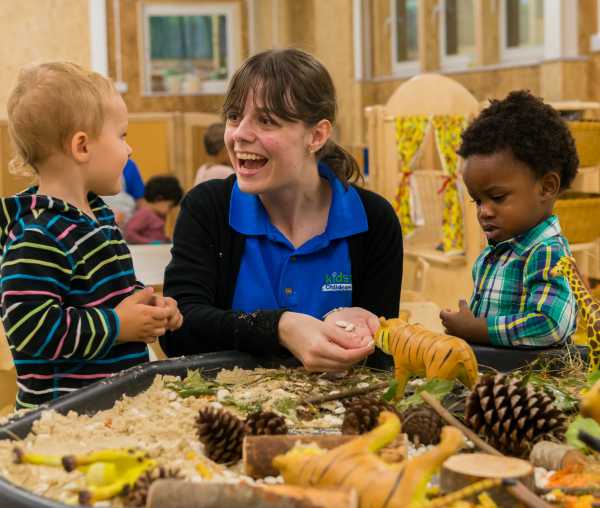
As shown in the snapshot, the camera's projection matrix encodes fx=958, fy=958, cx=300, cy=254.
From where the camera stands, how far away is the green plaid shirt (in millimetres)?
1418

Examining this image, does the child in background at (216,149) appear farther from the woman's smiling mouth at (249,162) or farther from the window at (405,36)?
the window at (405,36)

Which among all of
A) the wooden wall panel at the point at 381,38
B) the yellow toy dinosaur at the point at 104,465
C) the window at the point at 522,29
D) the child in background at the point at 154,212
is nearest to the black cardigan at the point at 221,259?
the yellow toy dinosaur at the point at 104,465

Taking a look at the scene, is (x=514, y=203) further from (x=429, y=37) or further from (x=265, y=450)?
(x=429, y=37)

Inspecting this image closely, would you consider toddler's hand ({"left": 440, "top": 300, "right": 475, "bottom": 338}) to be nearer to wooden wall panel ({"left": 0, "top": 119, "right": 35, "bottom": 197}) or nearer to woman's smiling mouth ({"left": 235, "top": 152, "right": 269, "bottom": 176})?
woman's smiling mouth ({"left": 235, "top": 152, "right": 269, "bottom": 176})

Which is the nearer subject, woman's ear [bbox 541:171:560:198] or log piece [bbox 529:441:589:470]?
log piece [bbox 529:441:589:470]

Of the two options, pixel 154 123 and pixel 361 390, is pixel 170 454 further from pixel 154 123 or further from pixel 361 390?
pixel 154 123

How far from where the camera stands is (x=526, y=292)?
60.1 inches

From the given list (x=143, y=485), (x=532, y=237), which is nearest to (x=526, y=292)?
(x=532, y=237)

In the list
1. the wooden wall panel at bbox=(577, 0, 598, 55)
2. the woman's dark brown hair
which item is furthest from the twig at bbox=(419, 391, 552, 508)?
the wooden wall panel at bbox=(577, 0, 598, 55)

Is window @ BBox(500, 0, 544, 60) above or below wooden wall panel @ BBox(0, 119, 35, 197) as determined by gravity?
above

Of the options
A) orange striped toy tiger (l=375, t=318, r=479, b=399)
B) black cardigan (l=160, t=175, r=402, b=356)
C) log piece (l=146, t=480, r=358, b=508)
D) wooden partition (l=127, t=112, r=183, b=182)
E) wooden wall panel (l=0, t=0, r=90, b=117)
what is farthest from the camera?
wooden partition (l=127, t=112, r=183, b=182)

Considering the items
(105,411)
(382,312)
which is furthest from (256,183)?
(105,411)

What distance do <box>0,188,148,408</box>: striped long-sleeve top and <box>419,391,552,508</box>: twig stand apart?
0.56m

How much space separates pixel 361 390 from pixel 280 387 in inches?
5.6
